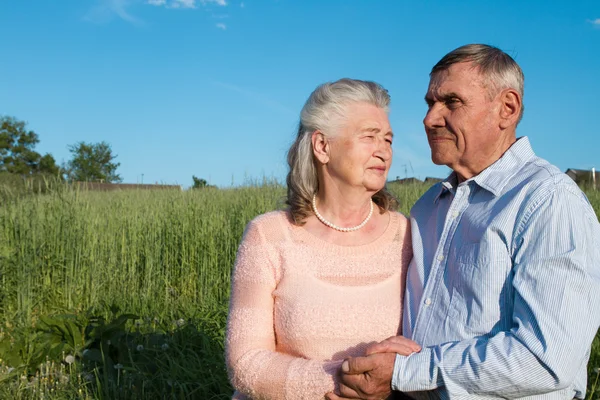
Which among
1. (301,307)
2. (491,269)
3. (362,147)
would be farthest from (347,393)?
(362,147)

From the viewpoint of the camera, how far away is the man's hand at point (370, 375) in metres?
1.84

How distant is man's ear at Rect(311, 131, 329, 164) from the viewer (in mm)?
2377

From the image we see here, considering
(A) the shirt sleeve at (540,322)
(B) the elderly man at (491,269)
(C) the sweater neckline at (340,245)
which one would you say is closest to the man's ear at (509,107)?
(B) the elderly man at (491,269)

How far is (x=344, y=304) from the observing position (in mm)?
2199

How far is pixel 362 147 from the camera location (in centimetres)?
232

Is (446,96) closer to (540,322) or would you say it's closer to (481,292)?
(481,292)

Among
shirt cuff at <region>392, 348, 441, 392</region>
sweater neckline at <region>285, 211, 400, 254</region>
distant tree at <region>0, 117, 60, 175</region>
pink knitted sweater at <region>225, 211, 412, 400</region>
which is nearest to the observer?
shirt cuff at <region>392, 348, 441, 392</region>

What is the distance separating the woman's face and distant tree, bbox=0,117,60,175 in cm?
4254

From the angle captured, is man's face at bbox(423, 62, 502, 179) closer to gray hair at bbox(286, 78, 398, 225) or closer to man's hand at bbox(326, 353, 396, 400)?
gray hair at bbox(286, 78, 398, 225)

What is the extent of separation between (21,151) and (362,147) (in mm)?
45091

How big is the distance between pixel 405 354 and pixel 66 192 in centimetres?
536

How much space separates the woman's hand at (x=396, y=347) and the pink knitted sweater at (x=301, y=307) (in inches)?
8.4

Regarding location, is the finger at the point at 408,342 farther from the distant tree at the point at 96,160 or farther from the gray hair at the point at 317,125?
the distant tree at the point at 96,160

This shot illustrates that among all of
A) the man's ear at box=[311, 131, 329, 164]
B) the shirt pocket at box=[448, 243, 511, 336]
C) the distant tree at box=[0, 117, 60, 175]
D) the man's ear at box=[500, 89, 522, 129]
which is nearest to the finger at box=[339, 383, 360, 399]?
the shirt pocket at box=[448, 243, 511, 336]
